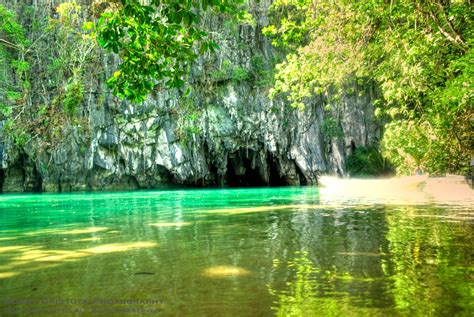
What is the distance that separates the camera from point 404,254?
8.89 feet

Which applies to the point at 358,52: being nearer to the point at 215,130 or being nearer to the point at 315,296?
the point at 315,296

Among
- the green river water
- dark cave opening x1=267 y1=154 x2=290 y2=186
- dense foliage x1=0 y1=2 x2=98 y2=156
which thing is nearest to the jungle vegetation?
the green river water

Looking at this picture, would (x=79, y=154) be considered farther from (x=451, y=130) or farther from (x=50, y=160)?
(x=451, y=130)

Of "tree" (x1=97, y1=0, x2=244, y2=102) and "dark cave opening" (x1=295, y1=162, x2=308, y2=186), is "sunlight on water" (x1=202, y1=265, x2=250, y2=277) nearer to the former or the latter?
"tree" (x1=97, y1=0, x2=244, y2=102)

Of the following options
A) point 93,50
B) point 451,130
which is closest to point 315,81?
point 451,130

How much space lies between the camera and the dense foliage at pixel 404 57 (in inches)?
219

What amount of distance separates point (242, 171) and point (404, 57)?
67.5 ft

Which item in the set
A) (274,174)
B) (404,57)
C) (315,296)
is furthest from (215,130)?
(315,296)

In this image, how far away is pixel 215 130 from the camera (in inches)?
937

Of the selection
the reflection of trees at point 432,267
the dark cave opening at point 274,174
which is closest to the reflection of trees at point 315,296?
the reflection of trees at point 432,267

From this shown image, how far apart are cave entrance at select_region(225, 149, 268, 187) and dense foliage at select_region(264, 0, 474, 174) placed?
617 inches

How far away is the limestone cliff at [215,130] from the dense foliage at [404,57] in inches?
538

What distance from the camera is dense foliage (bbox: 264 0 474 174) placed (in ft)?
18.3

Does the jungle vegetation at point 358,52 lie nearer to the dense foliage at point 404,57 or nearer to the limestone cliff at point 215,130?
the dense foliage at point 404,57
